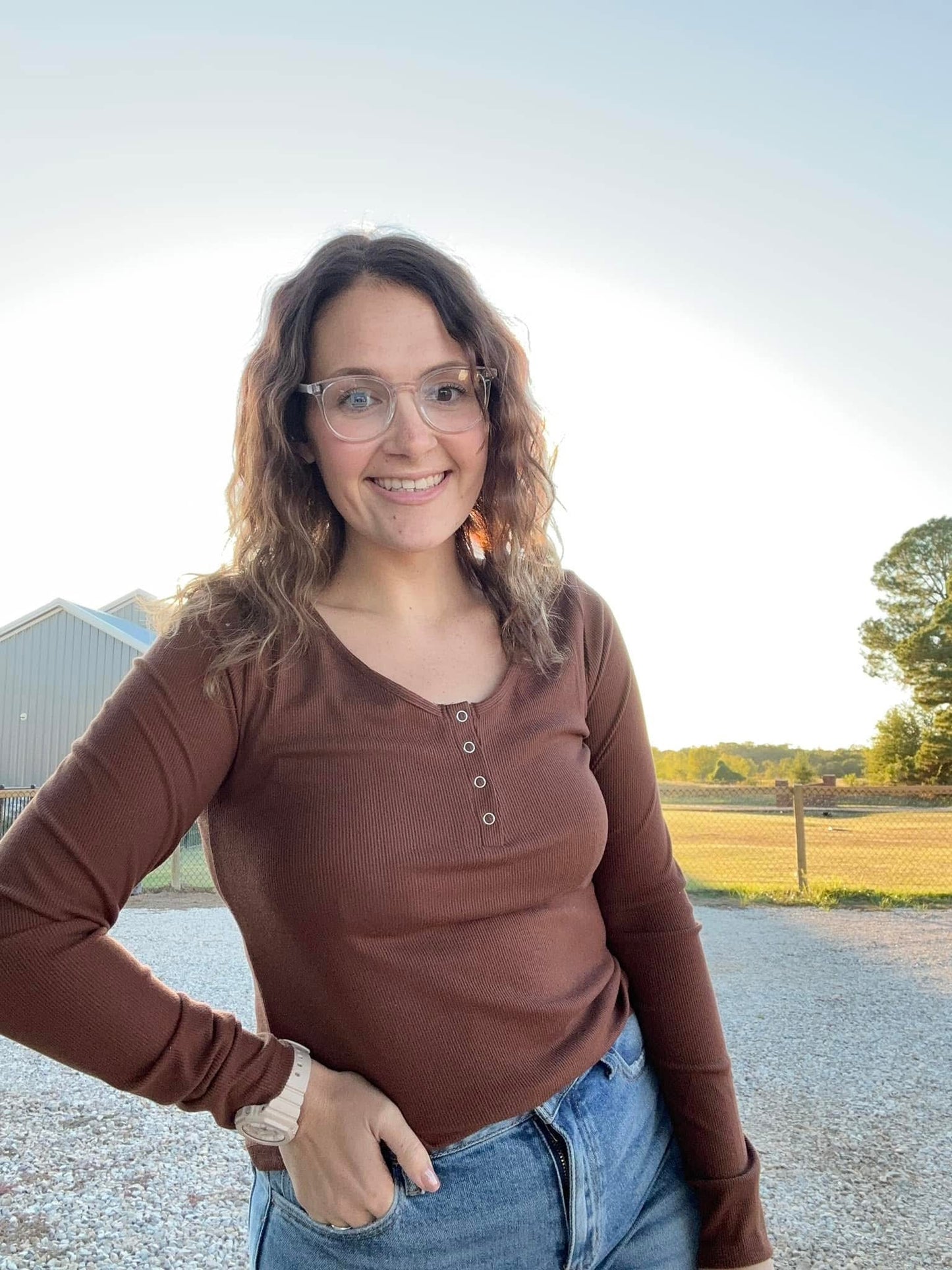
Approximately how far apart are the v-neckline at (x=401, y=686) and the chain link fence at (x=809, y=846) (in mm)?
7902

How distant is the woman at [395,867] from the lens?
1.12m

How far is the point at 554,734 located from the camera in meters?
1.39

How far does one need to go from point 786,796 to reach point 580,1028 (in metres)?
19.6

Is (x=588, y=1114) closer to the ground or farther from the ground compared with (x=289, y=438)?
closer to the ground

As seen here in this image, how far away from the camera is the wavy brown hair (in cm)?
141

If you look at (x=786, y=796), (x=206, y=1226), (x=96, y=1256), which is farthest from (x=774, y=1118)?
(x=786, y=796)

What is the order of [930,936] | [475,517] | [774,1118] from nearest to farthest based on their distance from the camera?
[475,517] → [774,1118] → [930,936]

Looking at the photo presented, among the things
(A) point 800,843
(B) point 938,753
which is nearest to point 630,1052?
(A) point 800,843

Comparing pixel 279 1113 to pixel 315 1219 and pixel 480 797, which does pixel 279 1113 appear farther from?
pixel 480 797

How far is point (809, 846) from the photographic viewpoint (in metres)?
16.2

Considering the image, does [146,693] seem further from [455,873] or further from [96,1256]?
[96,1256]

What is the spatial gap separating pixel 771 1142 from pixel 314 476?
4.26 meters

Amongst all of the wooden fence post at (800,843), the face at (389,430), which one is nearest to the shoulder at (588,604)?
the face at (389,430)

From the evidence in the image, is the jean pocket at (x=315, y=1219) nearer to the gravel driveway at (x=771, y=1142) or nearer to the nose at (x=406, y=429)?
the nose at (x=406, y=429)
